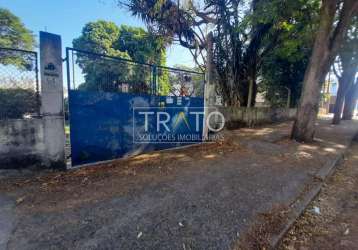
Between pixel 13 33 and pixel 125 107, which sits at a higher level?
pixel 13 33

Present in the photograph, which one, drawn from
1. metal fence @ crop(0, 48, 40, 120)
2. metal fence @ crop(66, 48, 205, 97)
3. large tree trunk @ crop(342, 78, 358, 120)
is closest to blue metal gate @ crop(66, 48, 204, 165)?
metal fence @ crop(66, 48, 205, 97)

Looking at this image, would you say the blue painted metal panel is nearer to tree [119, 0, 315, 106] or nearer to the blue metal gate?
the blue metal gate

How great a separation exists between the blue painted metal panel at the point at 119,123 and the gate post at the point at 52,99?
221 mm

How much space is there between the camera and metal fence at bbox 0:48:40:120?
3.63 m

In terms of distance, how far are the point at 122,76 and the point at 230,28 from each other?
267 inches

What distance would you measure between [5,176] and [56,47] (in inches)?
98.2

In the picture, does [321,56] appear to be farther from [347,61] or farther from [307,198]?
[347,61]

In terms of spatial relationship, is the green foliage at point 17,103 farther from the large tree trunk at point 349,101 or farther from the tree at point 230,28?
the large tree trunk at point 349,101

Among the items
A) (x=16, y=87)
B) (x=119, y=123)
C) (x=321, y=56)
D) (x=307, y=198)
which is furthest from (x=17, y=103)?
(x=321, y=56)

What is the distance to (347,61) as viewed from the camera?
11.5 m

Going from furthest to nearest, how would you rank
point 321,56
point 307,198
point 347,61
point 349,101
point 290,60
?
1. point 349,101
2. point 290,60
3. point 347,61
4. point 321,56
5. point 307,198

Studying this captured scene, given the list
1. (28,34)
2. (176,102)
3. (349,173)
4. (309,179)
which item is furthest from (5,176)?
(28,34)

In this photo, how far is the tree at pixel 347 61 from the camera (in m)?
9.15

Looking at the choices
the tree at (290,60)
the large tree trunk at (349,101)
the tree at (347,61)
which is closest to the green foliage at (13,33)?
the tree at (290,60)
